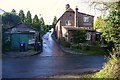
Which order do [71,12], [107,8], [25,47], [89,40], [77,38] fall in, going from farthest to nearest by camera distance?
[71,12], [89,40], [77,38], [25,47], [107,8]

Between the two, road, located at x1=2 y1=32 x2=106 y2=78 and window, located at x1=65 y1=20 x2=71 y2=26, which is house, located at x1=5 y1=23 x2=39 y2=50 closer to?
road, located at x1=2 y1=32 x2=106 y2=78

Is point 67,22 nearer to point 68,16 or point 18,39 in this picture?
point 68,16

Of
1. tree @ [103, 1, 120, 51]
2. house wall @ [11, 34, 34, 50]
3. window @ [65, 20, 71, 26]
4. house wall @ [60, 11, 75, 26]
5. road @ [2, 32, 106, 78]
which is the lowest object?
road @ [2, 32, 106, 78]

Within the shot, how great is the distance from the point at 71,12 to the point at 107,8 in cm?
4005

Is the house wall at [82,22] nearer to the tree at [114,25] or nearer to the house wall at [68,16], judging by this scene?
the house wall at [68,16]

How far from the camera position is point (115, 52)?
11.8m

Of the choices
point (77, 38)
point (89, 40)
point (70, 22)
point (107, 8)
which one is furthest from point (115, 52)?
point (70, 22)

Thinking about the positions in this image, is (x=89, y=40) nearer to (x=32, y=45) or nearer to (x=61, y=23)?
(x=61, y=23)

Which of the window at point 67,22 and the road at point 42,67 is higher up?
the window at point 67,22

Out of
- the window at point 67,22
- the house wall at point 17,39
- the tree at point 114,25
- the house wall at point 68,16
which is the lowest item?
the house wall at point 17,39

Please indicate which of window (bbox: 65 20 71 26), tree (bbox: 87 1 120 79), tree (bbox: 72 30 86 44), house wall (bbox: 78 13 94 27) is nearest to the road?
tree (bbox: 87 1 120 79)

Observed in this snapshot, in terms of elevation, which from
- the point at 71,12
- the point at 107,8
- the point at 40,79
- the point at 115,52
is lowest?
the point at 40,79

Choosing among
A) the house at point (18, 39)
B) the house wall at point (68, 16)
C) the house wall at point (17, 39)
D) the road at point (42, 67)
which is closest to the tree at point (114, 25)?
the road at point (42, 67)

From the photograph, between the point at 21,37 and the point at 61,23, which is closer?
the point at 21,37
